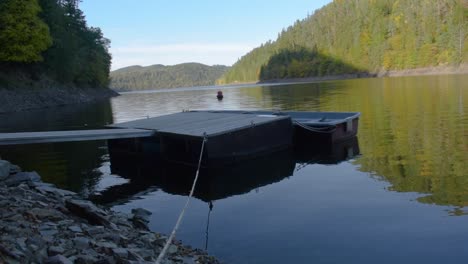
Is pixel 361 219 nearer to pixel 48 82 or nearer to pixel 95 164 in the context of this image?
pixel 95 164

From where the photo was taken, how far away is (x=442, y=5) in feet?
565

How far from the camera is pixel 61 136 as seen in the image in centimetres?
1722

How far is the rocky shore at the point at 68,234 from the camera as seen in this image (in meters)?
6.29

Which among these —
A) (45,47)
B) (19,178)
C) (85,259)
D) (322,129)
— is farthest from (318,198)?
(45,47)

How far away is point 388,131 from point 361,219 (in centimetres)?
1466

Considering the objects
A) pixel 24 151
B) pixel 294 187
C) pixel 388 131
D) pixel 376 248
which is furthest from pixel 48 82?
pixel 376 248

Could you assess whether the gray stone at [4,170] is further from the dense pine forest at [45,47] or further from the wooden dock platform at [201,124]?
the dense pine forest at [45,47]

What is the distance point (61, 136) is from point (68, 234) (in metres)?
10.5

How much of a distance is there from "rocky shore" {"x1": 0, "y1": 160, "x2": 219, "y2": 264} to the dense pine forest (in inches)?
2285

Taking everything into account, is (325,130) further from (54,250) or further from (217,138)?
(54,250)

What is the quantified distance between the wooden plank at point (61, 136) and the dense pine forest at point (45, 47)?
49.6m

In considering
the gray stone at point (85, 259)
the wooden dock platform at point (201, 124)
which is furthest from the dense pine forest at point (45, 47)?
the gray stone at point (85, 259)

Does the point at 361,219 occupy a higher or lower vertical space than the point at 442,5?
lower

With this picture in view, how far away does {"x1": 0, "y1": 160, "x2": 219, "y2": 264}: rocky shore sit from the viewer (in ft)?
20.6
